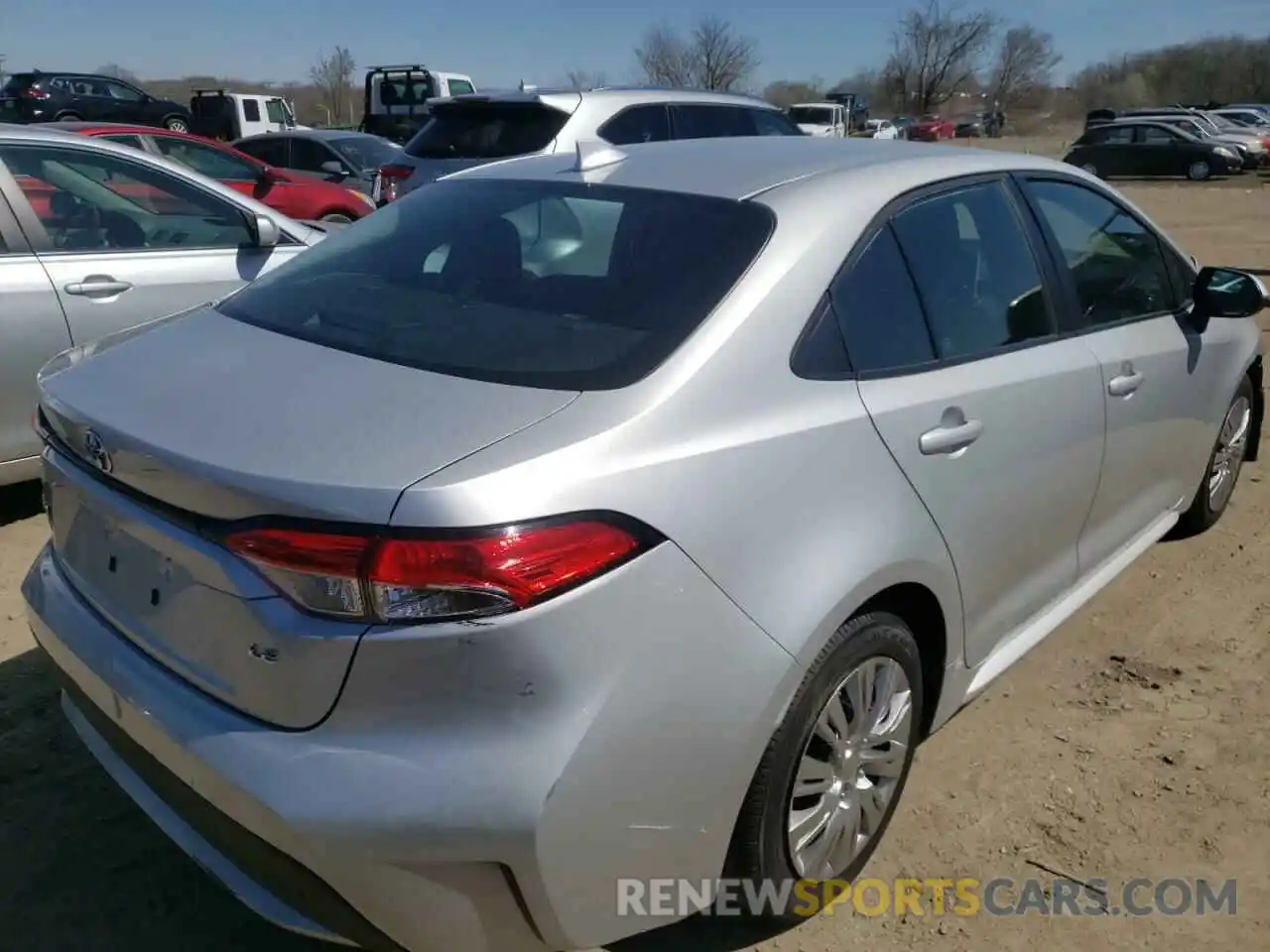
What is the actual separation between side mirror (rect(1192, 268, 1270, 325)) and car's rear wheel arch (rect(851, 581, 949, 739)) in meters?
1.90

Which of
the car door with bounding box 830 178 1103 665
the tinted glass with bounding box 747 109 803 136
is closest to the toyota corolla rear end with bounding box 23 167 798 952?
the car door with bounding box 830 178 1103 665

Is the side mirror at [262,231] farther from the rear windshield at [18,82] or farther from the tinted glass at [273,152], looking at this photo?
the rear windshield at [18,82]

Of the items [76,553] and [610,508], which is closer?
[610,508]

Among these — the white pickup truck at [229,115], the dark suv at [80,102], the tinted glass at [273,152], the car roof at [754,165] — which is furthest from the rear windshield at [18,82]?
the car roof at [754,165]

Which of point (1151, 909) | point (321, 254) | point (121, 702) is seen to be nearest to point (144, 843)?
point (121, 702)

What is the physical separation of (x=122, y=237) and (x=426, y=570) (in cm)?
384

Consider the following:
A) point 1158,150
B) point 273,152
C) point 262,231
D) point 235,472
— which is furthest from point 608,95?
point 1158,150

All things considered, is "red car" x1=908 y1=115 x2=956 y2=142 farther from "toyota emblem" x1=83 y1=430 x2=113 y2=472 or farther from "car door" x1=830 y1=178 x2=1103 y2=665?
"toyota emblem" x1=83 y1=430 x2=113 y2=472

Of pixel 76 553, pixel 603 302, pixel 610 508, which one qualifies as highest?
pixel 603 302

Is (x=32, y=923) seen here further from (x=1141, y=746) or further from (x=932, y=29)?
(x=932, y=29)

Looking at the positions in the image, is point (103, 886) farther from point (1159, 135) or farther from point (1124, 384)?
point (1159, 135)

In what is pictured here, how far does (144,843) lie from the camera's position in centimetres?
271

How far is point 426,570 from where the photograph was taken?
1.73 meters

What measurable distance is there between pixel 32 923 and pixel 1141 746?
2.86m
